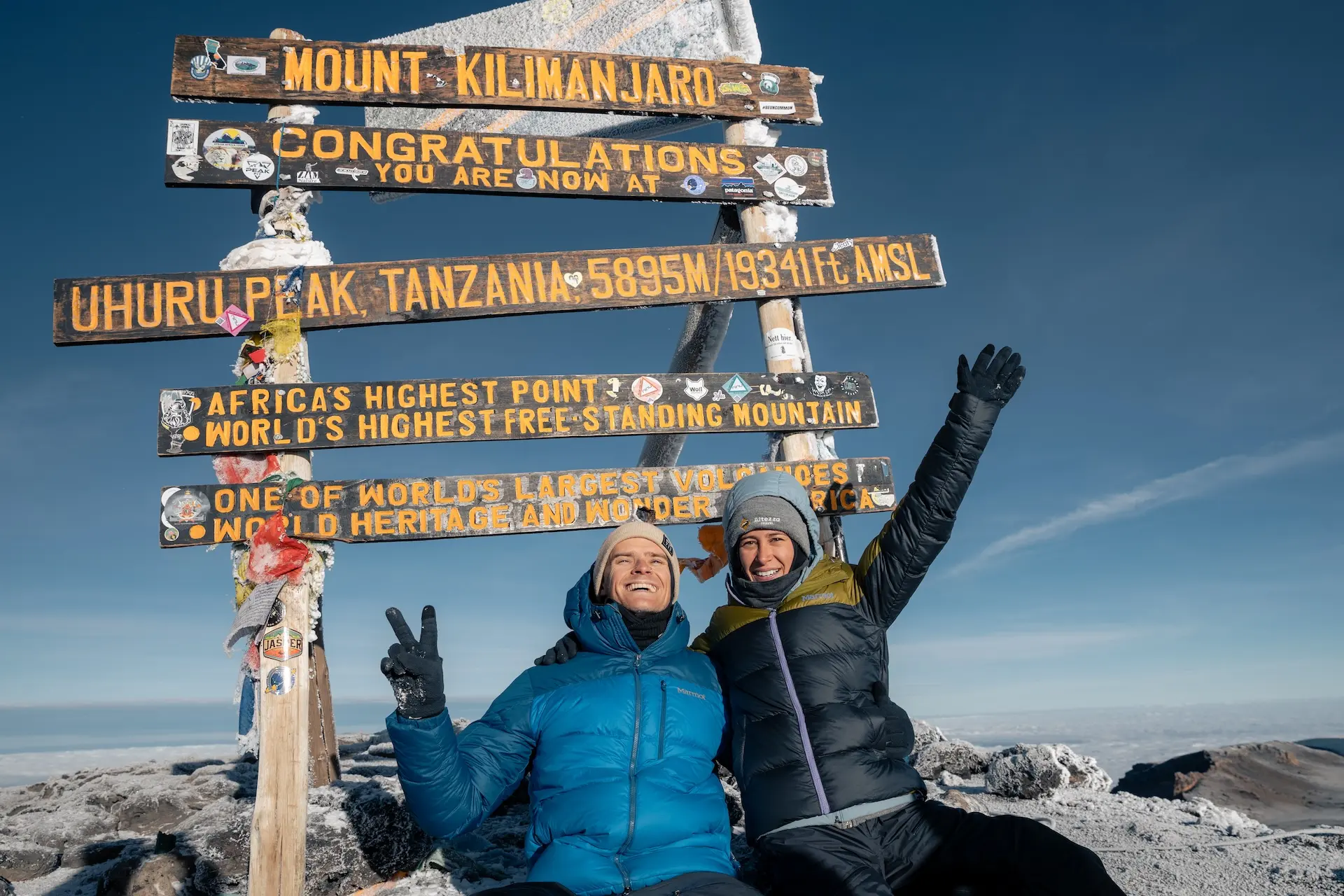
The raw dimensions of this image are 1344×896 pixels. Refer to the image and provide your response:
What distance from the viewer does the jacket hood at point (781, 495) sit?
378 centimetres

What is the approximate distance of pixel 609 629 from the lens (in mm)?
3312

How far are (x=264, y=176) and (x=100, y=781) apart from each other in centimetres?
576

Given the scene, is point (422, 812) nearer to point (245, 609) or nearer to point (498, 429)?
point (245, 609)

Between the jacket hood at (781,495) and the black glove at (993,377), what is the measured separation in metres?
0.92

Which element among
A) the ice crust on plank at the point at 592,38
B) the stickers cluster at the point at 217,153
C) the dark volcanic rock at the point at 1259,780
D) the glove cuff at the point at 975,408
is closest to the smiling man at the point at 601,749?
the glove cuff at the point at 975,408

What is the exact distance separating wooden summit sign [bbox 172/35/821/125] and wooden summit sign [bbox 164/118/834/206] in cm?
36

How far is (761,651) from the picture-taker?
3324 mm

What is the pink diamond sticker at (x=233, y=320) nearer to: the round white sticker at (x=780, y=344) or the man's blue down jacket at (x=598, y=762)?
the man's blue down jacket at (x=598, y=762)

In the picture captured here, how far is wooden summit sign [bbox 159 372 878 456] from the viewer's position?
4984 millimetres

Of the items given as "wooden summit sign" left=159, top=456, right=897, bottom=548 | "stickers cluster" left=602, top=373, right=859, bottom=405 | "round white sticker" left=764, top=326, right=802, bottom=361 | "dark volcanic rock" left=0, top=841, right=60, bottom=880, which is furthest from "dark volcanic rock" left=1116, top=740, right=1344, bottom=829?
"dark volcanic rock" left=0, top=841, right=60, bottom=880

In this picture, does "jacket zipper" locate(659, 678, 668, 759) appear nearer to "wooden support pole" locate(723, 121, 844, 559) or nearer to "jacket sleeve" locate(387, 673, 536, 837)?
"jacket sleeve" locate(387, 673, 536, 837)

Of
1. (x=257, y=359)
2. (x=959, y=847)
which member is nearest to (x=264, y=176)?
(x=257, y=359)

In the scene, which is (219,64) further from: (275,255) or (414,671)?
(414,671)

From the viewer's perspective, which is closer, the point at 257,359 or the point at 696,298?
the point at 257,359
